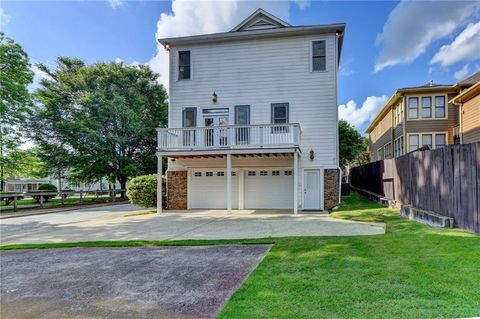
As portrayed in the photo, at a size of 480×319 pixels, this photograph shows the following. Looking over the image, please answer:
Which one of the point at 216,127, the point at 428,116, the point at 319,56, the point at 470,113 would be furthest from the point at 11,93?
the point at 428,116

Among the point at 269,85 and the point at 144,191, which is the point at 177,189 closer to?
the point at 144,191

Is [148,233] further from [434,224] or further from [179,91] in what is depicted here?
[179,91]

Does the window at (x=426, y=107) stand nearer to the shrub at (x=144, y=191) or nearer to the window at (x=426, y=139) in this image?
the window at (x=426, y=139)

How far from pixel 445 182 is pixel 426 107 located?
49.4 feet

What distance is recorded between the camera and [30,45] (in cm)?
1997

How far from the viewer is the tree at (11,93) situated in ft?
60.9

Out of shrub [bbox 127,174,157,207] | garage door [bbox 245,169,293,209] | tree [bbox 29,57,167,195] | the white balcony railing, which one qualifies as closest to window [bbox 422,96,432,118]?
garage door [bbox 245,169,293,209]

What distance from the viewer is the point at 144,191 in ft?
47.9

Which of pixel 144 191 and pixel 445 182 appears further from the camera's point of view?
pixel 144 191

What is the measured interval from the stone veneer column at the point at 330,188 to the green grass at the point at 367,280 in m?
7.36

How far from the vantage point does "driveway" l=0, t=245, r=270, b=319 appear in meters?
3.62

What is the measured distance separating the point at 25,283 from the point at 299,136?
35.2 ft

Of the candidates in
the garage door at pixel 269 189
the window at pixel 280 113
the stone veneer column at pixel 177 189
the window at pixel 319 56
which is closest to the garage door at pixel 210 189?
the stone veneer column at pixel 177 189

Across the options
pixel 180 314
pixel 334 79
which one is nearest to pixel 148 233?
pixel 180 314
